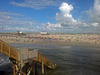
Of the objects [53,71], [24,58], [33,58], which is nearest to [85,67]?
[53,71]

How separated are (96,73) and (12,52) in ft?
48.0

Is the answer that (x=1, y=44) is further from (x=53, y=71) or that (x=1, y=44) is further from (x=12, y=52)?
(x=53, y=71)

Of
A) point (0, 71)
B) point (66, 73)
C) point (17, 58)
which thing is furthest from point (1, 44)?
point (66, 73)

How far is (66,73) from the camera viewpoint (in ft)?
57.2

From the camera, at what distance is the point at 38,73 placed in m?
17.2

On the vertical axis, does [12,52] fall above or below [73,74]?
above

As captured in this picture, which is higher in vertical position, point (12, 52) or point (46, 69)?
point (12, 52)

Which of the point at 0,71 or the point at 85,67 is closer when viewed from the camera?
the point at 0,71

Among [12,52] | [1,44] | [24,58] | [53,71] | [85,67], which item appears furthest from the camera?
[85,67]

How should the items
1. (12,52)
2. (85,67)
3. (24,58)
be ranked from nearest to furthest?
(12,52)
(24,58)
(85,67)

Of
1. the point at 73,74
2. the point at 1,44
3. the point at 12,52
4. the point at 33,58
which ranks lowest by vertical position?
the point at 73,74

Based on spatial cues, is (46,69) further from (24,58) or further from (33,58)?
(24,58)

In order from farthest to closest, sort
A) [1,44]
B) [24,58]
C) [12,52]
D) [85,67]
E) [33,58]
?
[85,67] < [33,58] < [24,58] < [12,52] < [1,44]

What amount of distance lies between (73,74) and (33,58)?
25.1 feet
